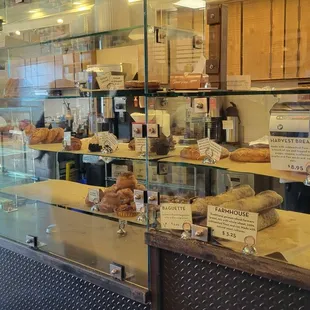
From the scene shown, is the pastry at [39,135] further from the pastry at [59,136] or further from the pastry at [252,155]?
the pastry at [252,155]

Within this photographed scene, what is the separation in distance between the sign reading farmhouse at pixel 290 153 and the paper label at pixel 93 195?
0.81m

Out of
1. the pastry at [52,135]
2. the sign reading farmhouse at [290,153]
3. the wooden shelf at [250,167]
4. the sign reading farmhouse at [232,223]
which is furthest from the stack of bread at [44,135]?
the sign reading farmhouse at [290,153]

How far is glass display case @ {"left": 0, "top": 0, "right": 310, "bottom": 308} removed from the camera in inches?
49.3

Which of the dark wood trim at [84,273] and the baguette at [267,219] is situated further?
the dark wood trim at [84,273]

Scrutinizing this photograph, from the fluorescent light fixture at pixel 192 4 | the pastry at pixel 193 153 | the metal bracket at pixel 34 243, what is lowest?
the metal bracket at pixel 34 243

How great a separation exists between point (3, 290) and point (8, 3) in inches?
54.1

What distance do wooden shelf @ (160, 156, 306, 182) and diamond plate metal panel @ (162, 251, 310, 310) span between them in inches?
10.8

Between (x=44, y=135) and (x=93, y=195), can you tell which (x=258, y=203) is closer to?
(x=93, y=195)

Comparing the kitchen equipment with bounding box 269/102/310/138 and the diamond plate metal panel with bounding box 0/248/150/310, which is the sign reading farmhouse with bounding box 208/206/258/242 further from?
the diamond plate metal panel with bounding box 0/248/150/310

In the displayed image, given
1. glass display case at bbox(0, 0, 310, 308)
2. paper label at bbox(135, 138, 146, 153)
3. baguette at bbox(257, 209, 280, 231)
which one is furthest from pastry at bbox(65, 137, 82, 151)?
baguette at bbox(257, 209, 280, 231)

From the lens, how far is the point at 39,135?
2.05 metres

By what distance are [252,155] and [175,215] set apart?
296 mm

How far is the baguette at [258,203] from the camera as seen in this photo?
1240 mm

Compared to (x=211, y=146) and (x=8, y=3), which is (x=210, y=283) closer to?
(x=211, y=146)
